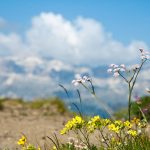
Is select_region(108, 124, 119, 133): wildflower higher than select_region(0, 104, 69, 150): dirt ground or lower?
lower

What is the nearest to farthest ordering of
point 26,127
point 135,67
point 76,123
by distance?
point 76,123 < point 135,67 < point 26,127

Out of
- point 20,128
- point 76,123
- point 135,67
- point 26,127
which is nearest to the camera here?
point 76,123

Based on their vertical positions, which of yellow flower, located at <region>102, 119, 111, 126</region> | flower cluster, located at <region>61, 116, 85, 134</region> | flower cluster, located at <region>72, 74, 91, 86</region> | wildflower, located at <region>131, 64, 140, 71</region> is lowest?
flower cluster, located at <region>61, 116, 85, 134</region>

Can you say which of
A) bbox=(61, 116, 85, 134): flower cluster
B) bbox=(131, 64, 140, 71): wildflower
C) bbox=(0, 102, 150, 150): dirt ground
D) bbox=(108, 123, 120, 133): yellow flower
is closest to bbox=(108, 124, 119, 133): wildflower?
bbox=(108, 123, 120, 133): yellow flower

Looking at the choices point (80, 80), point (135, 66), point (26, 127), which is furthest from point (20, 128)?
point (80, 80)

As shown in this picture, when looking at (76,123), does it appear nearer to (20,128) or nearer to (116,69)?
(116,69)

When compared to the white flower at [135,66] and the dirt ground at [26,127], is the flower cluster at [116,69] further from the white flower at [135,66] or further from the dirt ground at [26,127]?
the dirt ground at [26,127]

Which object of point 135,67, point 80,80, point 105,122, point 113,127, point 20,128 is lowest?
point 113,127

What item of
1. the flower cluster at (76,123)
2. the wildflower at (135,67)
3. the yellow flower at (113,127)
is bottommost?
the yellow flower at (113,127)

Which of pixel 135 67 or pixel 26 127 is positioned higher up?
pixel 26 127

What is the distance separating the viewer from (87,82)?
627cm

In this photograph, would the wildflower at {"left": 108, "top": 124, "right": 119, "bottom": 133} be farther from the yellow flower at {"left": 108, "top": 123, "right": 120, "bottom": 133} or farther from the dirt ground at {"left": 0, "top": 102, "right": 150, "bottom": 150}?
the dirt ground at {"left": 0, "top": 102, "right": 150, "bottom": 150}

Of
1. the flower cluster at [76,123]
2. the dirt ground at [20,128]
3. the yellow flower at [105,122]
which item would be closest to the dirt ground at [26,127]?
the dirt ground at [20,128]

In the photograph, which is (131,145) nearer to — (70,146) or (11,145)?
(70,146)
